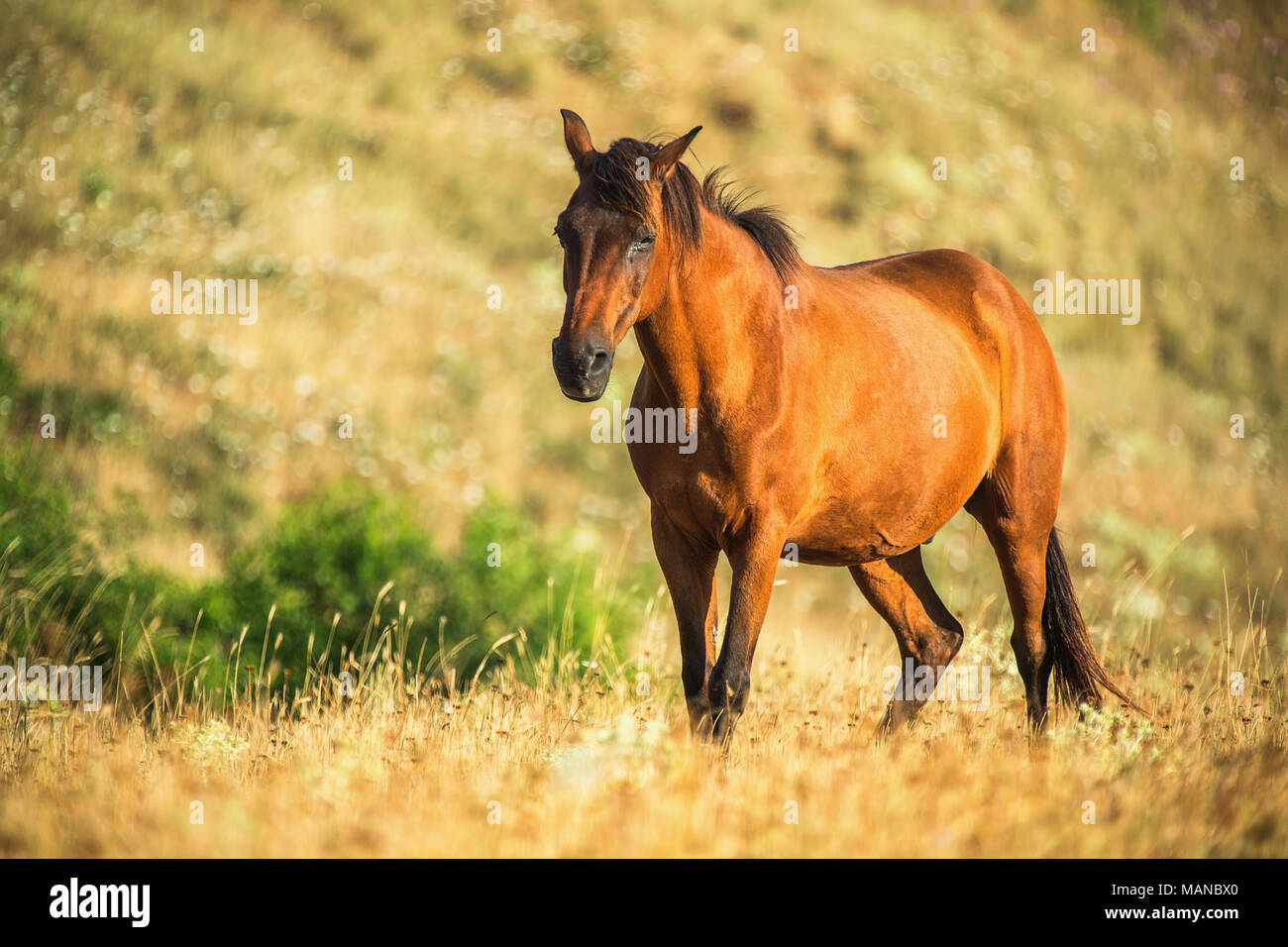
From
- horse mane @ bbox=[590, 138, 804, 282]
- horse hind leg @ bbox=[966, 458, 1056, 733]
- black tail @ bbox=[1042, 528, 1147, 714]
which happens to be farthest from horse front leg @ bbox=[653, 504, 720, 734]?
black tail @ bbox=[1042, 528, 1147, 714]

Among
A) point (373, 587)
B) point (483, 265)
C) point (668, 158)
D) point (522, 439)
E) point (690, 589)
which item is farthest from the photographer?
point (483, 265)

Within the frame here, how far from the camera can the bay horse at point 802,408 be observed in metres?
4.88

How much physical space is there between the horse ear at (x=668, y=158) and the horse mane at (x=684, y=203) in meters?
0.03

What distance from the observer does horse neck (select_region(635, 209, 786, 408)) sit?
16.9 feet

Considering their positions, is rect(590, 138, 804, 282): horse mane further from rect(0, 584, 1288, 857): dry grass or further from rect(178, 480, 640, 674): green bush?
rect(178, 480, 640, 674): green bush

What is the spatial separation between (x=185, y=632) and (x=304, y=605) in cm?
167

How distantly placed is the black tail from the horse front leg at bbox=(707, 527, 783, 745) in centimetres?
233

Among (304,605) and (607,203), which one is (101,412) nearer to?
(304,605)

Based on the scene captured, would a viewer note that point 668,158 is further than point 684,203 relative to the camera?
No

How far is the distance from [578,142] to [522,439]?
62.7 feet

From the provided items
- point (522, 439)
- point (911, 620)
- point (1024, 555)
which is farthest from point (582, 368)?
point (522, 439)

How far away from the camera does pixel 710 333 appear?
519 cm

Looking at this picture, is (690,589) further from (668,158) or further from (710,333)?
(668,158)

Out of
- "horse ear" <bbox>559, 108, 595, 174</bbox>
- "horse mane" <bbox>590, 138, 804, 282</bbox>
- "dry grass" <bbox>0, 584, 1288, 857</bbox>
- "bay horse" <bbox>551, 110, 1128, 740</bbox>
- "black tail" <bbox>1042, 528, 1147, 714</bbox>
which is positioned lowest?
"dry grass" <bbox>0, 584, 1288, 857</bbox>
